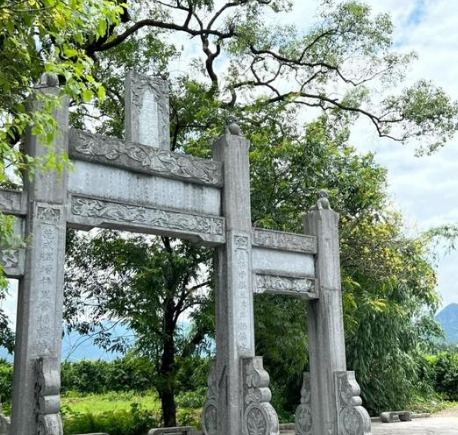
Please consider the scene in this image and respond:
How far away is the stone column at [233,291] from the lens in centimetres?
638

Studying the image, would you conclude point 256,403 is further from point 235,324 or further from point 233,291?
point 233,291

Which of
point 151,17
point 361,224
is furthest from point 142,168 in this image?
point 151,17

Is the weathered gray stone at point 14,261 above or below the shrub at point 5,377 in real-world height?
above

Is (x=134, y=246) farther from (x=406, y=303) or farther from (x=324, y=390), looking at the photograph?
(x=406, y=303)

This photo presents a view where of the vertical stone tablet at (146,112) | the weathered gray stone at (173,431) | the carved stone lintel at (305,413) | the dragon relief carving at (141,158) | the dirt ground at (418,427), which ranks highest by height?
the vertical stone tablet at (146,112)

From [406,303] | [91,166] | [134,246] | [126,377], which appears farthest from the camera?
[126,377]

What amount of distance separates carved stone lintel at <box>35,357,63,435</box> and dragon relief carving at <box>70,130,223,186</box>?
6.91ft

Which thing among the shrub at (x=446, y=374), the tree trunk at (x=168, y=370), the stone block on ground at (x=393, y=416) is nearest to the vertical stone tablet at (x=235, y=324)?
the tree trunk at (x=168, y=370)

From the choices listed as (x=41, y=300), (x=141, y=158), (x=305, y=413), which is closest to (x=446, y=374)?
(x=305, y=413)

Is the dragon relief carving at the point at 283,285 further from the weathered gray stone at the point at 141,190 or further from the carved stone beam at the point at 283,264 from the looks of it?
the weathered gray stone at the point at 141,190

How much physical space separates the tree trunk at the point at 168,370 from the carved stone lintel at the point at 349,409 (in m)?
3.97

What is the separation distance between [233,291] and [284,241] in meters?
1.07

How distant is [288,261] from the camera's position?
24.2 feet

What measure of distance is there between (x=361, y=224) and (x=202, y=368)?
13.3 ft
